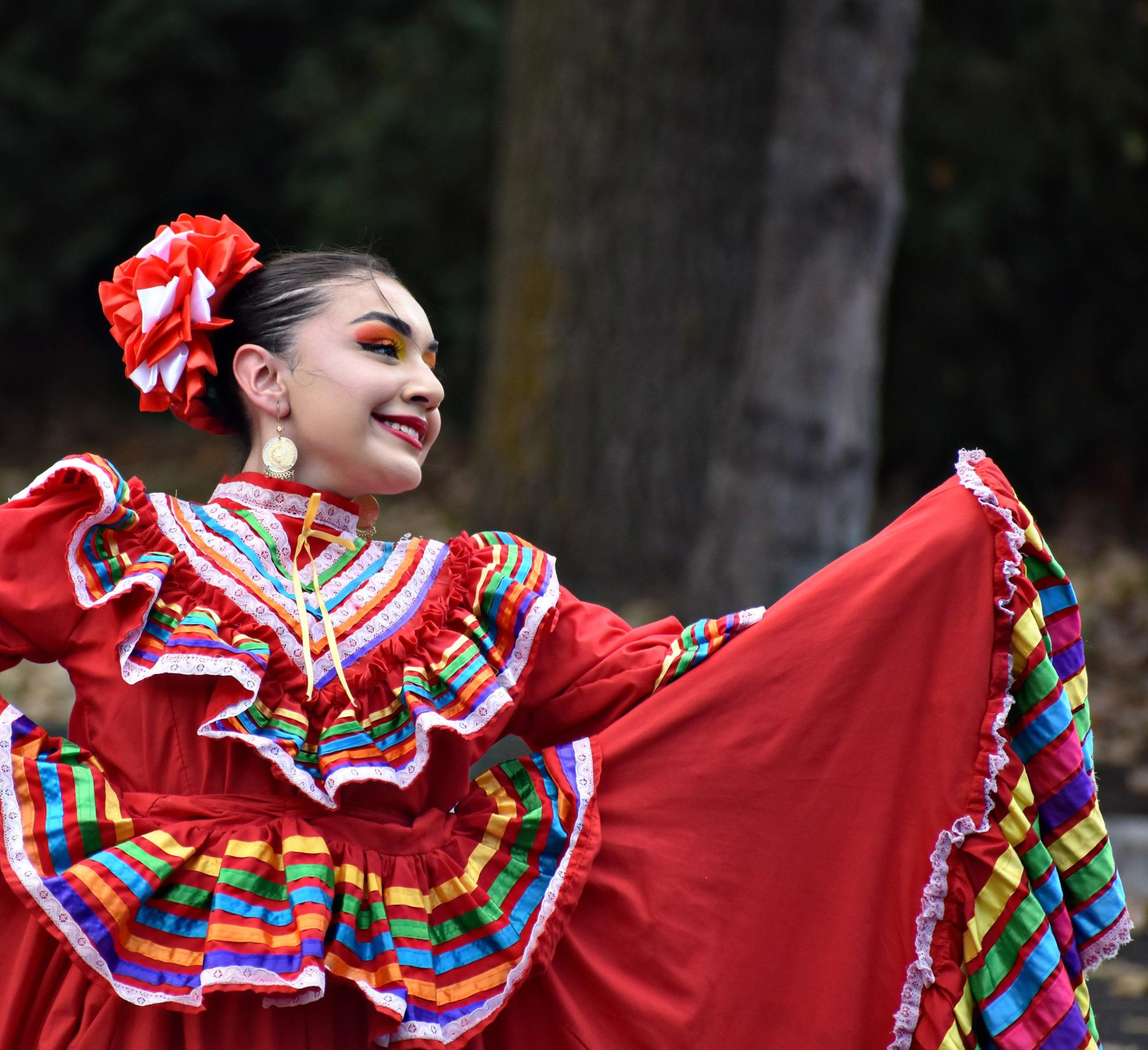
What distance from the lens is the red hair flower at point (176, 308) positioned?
2.48m

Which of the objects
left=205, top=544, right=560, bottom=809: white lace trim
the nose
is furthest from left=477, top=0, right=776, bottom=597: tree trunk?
left=205, top=544, right=560, bottom=809: white lace trim

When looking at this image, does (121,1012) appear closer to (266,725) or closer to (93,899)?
(93,899)

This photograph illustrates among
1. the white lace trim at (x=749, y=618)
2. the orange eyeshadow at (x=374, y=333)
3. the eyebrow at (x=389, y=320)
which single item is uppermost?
the eyebrow at (x=389, y=320)

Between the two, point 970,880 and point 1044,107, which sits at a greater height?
point 1044,107

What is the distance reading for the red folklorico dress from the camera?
212 cm

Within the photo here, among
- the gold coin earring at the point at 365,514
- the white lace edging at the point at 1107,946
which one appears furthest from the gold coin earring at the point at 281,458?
the white lace edging at the point at 1107,946

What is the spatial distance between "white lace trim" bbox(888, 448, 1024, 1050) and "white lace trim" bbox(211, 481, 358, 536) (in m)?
1.04

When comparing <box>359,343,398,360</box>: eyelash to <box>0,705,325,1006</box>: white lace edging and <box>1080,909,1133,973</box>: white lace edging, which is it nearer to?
<box>0,705,325,1006</box>: white lace edging

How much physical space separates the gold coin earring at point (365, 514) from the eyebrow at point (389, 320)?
0.28 meters

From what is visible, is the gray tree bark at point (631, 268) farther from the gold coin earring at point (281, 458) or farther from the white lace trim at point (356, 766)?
the white lace trim at point (356, 766)

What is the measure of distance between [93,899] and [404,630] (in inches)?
23.3

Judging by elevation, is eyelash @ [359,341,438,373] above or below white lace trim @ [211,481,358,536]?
above

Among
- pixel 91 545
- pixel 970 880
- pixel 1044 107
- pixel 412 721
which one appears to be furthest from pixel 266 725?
pixel 1044 107

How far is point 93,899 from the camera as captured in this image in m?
2.06
